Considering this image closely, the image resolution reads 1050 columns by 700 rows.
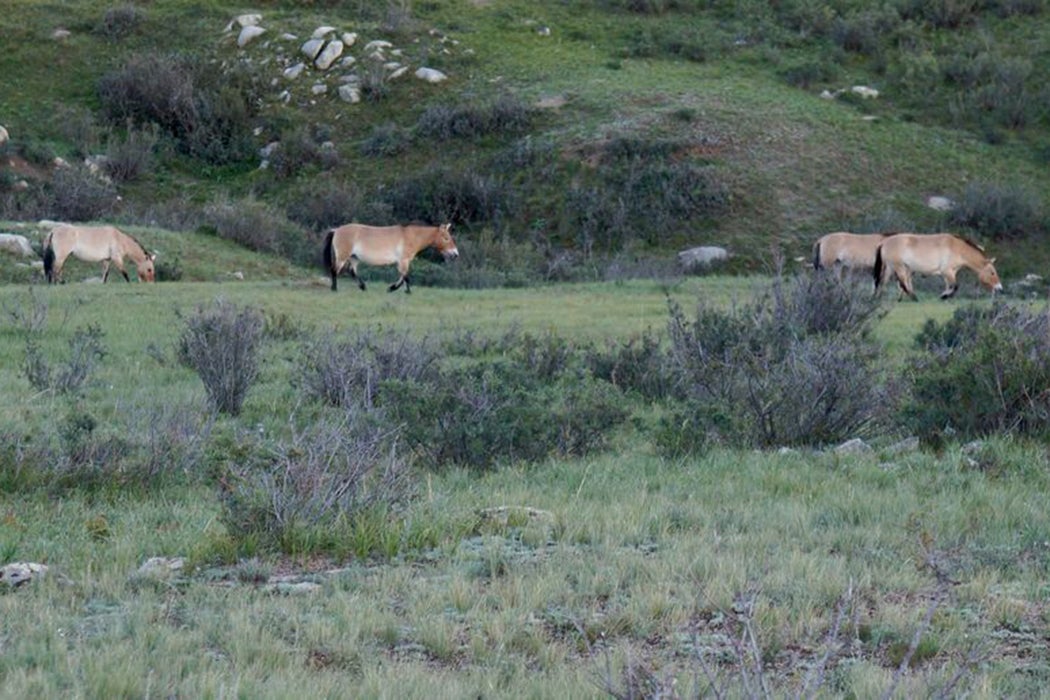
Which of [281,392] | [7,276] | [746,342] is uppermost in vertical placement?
[746,342]

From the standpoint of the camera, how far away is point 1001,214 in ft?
103

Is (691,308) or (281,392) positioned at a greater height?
(281,392)

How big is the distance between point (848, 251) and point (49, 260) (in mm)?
14712

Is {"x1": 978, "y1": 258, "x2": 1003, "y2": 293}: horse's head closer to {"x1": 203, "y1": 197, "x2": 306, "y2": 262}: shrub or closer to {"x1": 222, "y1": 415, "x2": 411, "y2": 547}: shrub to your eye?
{"x1": 203, "y1": 197, "x2": 306, "y2": 262}: shrub

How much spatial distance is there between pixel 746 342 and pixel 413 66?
1260 inches

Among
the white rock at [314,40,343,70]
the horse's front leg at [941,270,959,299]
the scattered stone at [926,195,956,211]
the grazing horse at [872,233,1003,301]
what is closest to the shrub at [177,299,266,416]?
the grazing horse at [872,233,1003,301]

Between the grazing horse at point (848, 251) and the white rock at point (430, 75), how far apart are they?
59.8ft

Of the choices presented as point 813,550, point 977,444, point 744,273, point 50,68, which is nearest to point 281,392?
point 977,444

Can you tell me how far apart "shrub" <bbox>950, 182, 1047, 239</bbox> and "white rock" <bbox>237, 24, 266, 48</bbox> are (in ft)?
76.4

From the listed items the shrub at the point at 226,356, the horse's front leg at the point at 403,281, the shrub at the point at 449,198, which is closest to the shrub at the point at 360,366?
the shrub at the point at 226,356

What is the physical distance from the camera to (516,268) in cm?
2814

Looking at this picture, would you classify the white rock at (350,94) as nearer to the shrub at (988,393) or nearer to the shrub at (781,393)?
the shrub at (781,393)

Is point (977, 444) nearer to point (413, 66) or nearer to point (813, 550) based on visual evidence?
point (813, 550)

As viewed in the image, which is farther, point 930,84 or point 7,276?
point 930,84
